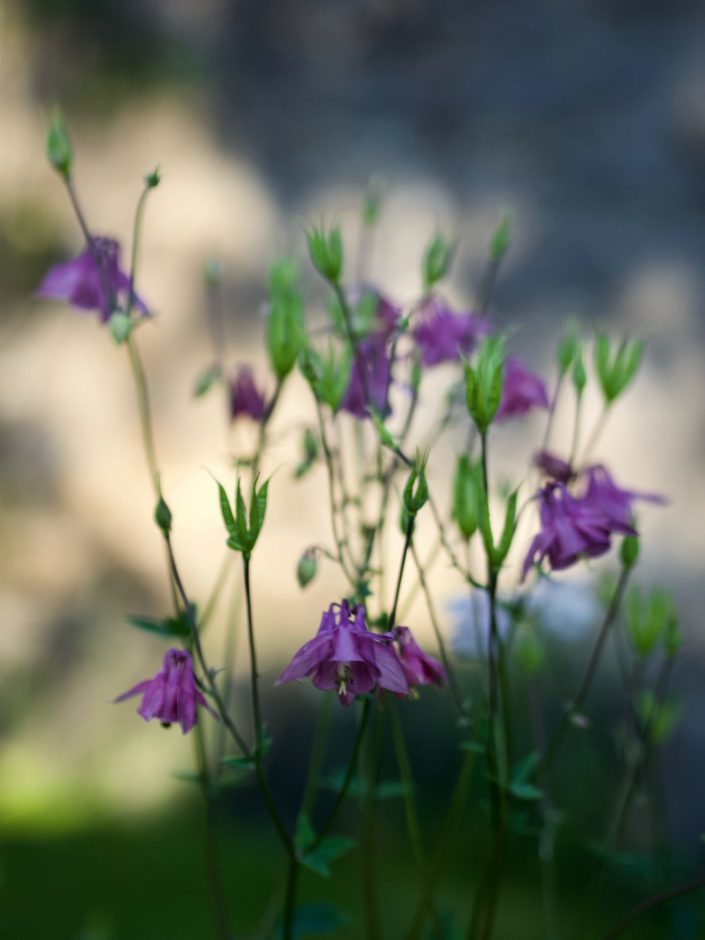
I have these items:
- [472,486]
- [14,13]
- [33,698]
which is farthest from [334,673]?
[14,13]

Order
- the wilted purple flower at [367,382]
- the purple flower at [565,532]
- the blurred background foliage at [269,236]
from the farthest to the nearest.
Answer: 1. the blurred background foliage at [269,236]
2. the wilted purple flower at [367,382]
3. the purple flower at [565,532]

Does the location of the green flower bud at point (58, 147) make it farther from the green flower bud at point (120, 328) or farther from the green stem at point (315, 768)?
the green stem at point (315, 768)

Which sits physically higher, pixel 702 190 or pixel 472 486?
pixel 702 190

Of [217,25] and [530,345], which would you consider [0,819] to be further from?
[217,25]

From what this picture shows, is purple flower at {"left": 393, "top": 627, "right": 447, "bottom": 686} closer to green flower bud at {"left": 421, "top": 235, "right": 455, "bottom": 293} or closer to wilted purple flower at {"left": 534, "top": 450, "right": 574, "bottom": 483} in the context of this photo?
wilted purple flower at {"left": 534, "top": 450, "right": 574, "bottom": 483}

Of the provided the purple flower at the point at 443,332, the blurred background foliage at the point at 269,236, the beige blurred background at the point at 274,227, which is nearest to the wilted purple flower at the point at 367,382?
the purple flower at the point at 443,332

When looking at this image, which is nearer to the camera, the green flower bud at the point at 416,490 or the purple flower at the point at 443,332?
the green flower bud at the point at 416,490
